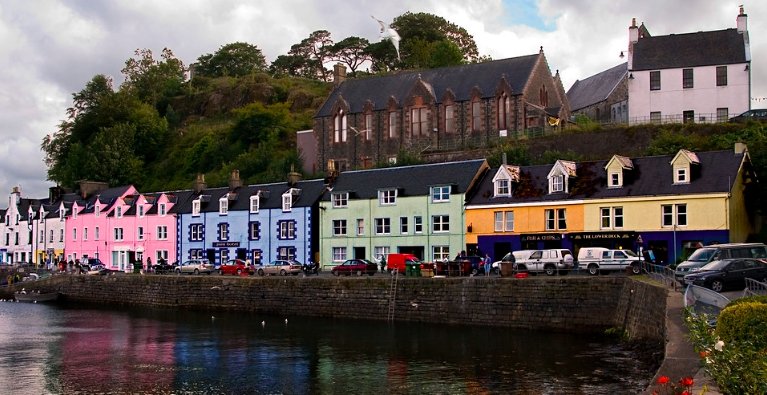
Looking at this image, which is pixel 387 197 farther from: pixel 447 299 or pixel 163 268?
pixel 163 268

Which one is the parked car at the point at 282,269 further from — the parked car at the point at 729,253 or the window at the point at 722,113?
the window at the point at 722,113

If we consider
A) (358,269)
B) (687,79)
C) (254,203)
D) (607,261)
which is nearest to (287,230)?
(254,203)

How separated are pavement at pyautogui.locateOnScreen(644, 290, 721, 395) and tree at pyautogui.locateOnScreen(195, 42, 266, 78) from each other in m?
132

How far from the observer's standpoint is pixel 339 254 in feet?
213

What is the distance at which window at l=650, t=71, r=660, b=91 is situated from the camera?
70.6 meters

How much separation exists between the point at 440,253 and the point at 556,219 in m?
9.48

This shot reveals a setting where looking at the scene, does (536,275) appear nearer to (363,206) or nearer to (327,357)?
(327,357)

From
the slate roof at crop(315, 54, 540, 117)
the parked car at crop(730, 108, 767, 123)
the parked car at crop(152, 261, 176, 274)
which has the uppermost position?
the slate roof at crop(315, 54, 540, 117)

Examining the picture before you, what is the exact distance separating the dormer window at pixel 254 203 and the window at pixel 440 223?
1806cm

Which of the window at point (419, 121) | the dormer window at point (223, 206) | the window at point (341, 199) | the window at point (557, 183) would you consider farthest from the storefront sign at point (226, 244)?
the window at point (557, 183)

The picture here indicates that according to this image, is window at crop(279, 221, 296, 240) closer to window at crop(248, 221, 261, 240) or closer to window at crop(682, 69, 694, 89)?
window at crop(248, 221, 261, 240)

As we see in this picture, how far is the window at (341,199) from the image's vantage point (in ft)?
212

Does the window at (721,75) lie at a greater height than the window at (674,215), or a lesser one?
greater

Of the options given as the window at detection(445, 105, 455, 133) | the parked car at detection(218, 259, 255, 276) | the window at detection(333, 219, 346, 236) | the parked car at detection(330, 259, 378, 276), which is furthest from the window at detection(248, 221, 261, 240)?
the window at detection(445, 105, 455, 133)
